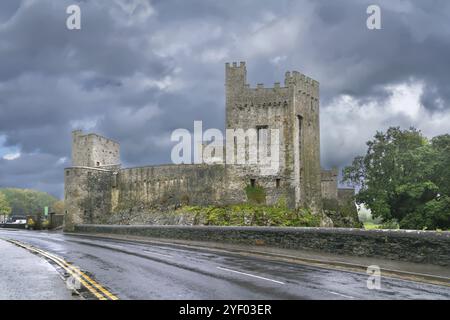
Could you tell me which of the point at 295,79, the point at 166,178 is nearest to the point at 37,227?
the point at 166,178

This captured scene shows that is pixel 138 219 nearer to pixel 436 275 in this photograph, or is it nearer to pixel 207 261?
pixel 207 261

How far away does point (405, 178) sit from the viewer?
40.9m

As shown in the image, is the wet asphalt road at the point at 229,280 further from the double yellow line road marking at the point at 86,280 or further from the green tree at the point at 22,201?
the green tree at the point at 22,201

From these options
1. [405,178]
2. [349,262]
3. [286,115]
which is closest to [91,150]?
[286,115]

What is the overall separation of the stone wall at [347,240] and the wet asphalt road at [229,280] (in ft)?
8.09

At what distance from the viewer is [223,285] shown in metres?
14.6

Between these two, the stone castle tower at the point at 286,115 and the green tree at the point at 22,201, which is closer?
the stone castle tower at the point at 286,115

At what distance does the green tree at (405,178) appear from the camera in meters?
38.2

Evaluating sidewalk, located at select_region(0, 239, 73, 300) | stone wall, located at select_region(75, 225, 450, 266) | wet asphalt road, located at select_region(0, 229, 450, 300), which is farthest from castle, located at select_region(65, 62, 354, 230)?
sidewalk, located at select_region(0, 239, 73, 300)

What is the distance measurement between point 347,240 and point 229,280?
24.6 feet

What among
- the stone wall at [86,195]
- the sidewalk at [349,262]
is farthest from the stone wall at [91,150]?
the sidewalk at [349,262]

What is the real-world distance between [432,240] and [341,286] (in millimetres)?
4949

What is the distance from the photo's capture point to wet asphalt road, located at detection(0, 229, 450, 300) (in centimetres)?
1327
